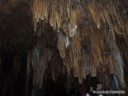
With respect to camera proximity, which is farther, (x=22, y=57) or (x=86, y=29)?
(x=22, y=57)

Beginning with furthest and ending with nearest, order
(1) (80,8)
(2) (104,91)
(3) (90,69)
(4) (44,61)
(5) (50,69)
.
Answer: (5) (50,69) < (4) (44,61) < (2) (104,91) < (3) (90,69) < (1) (80,8)

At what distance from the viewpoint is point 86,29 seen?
574 centimetres

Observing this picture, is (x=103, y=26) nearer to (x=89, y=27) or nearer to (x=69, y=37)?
(x=89, y=27)

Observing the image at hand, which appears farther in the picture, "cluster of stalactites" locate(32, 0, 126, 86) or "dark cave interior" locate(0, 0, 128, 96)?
"dark cave interior" locate(0, 0, 128, 96)

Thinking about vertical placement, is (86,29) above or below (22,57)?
above

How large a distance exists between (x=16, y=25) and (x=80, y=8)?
82.5 inches

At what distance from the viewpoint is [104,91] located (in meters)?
6.89

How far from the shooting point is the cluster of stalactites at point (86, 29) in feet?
18.2

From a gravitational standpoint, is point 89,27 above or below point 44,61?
above

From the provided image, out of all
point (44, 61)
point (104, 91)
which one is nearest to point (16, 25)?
point (44, 61)

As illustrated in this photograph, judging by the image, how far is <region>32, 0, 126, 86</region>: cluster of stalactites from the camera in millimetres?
5559

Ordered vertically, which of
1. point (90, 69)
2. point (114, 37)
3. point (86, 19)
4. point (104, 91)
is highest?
point (86, 19)

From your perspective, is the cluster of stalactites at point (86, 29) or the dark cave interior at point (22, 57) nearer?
the cluster of stalactites at point (86, 29)

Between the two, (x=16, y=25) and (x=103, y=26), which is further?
(x=16, y=25)
